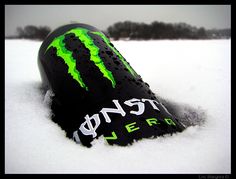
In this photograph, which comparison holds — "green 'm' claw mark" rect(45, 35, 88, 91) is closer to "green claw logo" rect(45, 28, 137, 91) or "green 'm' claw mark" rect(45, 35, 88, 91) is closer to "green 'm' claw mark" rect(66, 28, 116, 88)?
"green claw logo" rect(45, 28, 137, 91)

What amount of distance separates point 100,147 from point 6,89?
1.42 meters

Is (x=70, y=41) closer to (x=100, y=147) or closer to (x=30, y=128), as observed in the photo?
(x=30, y=128)

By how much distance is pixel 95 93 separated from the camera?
1.79 metres

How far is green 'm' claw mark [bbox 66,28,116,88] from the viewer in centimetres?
188

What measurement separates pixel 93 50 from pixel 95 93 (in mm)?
405

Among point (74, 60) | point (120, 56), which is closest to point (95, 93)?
point (74, 60)

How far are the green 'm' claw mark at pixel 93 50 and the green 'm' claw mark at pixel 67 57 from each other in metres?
0.13

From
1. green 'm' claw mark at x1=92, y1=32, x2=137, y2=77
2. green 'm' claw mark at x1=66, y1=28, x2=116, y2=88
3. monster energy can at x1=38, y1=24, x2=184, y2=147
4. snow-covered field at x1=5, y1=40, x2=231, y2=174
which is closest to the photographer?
snow-covered field at x1=5, y1=40, x2=231, y2=174

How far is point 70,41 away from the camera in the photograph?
2107 mm

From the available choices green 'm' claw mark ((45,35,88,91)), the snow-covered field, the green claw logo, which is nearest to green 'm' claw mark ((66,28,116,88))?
the green claw logo
